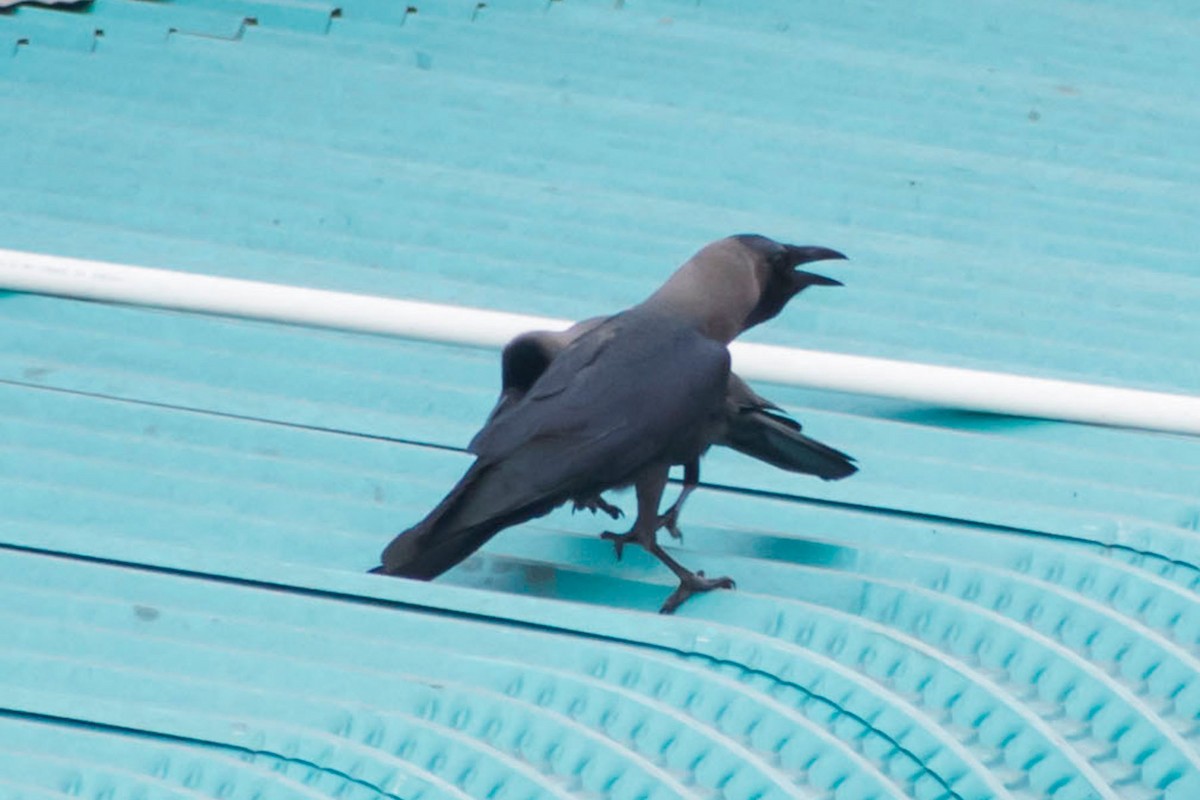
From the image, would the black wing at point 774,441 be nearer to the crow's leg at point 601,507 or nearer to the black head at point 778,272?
the crow's leg at point 601,507

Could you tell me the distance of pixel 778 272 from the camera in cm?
311

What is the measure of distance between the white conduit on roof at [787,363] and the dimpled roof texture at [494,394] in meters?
0.09

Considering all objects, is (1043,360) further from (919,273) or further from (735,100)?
(735,100)

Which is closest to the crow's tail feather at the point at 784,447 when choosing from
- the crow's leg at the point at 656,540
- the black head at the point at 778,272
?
the crow's leg at the point at 656,540

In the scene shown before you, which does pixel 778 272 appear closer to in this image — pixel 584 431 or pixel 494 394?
pixel 494 394

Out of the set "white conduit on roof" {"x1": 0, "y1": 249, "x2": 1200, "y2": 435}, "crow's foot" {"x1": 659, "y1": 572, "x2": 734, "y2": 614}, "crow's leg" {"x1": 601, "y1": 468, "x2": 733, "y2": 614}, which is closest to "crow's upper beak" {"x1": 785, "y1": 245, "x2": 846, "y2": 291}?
"white conduit on roof" {"x1": 0, "y1": 249, "x2": 1200, "y2": 435}

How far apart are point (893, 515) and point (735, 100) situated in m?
1.47

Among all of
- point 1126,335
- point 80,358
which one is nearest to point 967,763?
point 1126,335

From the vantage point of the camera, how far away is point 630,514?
9.46ft

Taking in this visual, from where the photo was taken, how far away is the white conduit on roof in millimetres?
2797

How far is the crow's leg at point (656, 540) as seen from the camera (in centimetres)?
254

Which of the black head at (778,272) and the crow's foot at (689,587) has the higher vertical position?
the black head at (778,272)

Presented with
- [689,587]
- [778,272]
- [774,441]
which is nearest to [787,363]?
[774,441]

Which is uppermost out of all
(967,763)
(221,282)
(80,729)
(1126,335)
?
(1126,335)
